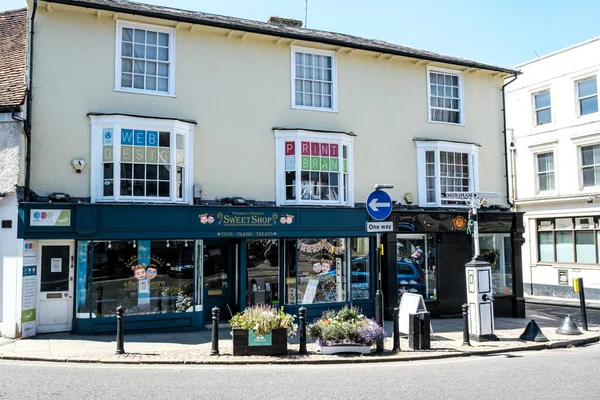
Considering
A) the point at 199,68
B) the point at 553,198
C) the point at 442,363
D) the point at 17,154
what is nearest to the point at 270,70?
the point at 199,68

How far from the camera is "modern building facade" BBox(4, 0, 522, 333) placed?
1255 centimetres

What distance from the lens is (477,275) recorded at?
12.4m

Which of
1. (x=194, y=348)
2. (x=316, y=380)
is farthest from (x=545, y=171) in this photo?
(x=316, y=380)

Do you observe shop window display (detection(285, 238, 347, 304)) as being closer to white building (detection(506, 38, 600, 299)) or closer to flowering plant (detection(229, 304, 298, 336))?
flowering plant (detection(229, 304, 298, 336))

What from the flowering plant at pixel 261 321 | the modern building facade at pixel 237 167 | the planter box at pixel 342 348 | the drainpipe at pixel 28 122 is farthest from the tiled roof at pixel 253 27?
the planter box at pixel 342 348

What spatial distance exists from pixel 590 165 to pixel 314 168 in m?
13.4

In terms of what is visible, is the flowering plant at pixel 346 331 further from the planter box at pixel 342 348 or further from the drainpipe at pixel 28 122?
the drainpipe at pixel 28 122

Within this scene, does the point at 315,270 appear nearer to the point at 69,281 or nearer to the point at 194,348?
the point at 194,348

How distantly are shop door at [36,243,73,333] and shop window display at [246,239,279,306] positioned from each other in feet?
14.6

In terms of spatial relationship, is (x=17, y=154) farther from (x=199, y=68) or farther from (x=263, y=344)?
(x=263, y=344)

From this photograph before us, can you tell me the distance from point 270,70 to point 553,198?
1450 centimetres

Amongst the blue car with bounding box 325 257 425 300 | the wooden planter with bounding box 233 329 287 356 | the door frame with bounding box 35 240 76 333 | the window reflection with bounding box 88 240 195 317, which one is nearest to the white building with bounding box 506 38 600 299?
the blue car with bounding box 325 257 425 300

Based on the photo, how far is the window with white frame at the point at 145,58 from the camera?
43.6ft

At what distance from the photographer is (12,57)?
551 inches
